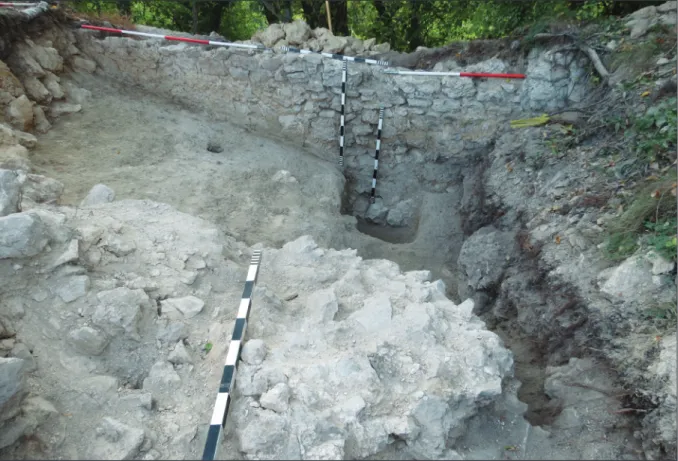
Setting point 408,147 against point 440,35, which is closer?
point 408,147

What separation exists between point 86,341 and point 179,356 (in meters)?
0.55

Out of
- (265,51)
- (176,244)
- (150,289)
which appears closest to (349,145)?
(265,51)

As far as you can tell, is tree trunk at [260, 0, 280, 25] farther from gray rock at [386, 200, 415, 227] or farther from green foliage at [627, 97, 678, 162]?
green foliage at [627, 97, 678, 162]

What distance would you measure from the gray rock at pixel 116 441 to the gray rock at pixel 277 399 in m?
0.64

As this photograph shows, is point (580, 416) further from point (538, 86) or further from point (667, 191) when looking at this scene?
point (538, 86)

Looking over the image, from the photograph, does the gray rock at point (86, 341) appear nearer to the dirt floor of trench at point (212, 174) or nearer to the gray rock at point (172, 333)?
the gray rock at point (172, 333)

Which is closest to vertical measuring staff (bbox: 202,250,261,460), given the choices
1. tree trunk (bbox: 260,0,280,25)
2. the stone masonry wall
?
the stone masonry wall

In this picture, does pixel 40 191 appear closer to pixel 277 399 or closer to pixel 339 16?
pixel 277 399

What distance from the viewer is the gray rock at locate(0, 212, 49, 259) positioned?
284cm

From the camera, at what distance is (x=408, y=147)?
695 cm

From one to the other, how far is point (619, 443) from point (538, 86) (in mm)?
4529

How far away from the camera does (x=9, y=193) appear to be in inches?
128

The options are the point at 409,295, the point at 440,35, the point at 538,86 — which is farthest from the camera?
the point at 440,35

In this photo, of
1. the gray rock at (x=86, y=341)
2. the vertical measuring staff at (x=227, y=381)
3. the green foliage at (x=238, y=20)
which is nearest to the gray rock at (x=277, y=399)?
the vertical measuring staff at (x=227, y=381)
